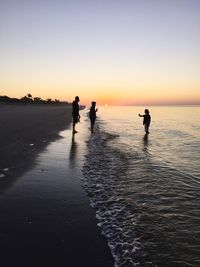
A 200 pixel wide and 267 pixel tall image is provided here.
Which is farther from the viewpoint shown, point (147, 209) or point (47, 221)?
point (147, 209)

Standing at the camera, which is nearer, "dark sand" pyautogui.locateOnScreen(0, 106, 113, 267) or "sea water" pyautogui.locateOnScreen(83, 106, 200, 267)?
"dark sand" pyautogui.locateOnScreen(0, 106, 113, 267)

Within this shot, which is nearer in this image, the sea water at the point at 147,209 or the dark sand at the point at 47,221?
the dark sand at the point at 47,221

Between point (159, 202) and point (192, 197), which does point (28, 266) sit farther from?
point (192, 197)

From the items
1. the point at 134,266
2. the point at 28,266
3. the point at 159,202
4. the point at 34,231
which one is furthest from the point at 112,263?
the point at 159,202

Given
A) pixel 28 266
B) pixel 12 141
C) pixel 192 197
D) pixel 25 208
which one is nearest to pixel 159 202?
pixel 192 197

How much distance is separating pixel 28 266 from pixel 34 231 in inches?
44.2

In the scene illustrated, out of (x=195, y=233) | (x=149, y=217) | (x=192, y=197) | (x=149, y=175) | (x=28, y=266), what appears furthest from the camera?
(x=149, y=175)

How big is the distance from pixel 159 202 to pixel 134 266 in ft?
10.3

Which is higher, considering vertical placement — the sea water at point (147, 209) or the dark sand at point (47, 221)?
the dark sand at point (47, 221)

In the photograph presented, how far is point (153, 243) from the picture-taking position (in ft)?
17.5

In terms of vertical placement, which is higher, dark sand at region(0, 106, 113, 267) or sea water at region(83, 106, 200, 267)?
dark sand at region(0, 106, 113, 267)

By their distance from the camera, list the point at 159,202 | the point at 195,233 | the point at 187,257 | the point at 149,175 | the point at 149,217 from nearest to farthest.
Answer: the point at 187,257 → the point at 195,233 → the point at 149,217 → the point at 159,202 → the point at 149,175

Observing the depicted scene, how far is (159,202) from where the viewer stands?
7574mm

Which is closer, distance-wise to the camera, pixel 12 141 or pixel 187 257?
pixel 187 257
